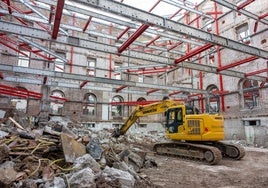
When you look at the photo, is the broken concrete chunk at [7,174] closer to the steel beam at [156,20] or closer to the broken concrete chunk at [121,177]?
the broken concrete chunk at [121,177]

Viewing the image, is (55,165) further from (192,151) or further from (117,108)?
(117,108)

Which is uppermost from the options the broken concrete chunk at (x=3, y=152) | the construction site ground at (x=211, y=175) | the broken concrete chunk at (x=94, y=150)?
the broken concrete chunk at (x=3, y=152)

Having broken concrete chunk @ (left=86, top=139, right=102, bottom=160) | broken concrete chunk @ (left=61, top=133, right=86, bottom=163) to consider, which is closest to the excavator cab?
broken concrete chunk @ (left=86, top=139, right=102, bottom=160)

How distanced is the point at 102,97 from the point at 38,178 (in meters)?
18.4

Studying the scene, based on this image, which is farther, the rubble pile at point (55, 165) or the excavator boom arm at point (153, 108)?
the excavator boom arm at point (153, 108)

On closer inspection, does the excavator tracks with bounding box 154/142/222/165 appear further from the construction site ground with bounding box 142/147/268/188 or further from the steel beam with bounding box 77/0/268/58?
the steel beam with bounding box 77/0/268/58

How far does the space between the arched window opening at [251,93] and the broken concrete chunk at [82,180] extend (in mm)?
14326

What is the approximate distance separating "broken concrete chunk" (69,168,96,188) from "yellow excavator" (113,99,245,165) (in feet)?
18.4

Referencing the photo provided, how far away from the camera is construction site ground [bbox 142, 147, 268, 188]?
220 inches

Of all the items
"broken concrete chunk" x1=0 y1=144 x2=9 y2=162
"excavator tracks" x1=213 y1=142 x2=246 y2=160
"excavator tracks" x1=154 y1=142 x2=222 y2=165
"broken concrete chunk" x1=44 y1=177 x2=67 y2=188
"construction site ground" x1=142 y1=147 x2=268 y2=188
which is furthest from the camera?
"excavator tracks" x1=213 y1=142 x2=246 y2=160

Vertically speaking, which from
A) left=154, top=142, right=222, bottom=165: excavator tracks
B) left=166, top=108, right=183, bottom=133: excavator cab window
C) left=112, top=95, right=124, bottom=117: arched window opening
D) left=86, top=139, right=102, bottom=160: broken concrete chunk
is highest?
left=112, top=95, right=124, bottom=117: arched window opening

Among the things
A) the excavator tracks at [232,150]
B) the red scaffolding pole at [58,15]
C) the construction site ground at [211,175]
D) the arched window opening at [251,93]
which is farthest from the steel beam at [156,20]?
the arched window opening at [251,93]

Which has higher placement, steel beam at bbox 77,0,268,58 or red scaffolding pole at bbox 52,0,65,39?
steel beam at bbox 77,0,268,58

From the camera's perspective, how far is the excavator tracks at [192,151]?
8148 millimetres
